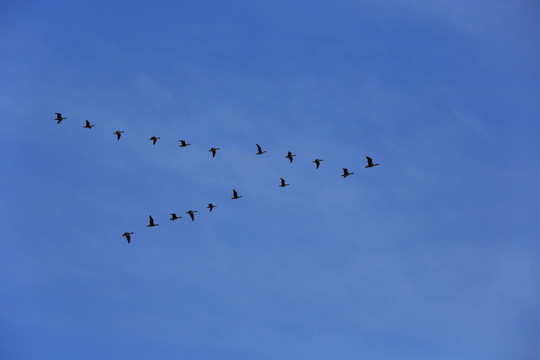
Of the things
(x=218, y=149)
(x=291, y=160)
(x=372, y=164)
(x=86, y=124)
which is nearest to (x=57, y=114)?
(x=86, y=124)

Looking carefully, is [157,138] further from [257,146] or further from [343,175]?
[343,175]

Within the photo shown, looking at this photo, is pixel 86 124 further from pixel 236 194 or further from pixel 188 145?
pixel 236 194

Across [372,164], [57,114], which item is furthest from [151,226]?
[372,164]

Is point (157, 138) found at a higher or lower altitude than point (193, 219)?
higher

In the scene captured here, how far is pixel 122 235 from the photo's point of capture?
13775 cm

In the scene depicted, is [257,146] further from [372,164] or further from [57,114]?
[57,114]

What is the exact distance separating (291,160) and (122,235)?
28.4m

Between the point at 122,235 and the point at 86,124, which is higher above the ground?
the point at 86,124

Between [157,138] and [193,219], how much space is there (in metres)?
14.6

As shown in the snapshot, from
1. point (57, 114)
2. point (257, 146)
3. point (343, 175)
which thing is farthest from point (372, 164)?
point (57, 114)

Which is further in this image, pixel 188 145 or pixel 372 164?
pixel 188 145

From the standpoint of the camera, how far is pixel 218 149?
14325 cm

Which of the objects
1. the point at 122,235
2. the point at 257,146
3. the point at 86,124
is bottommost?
the point at 122,235

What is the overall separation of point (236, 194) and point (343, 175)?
58.8ft
